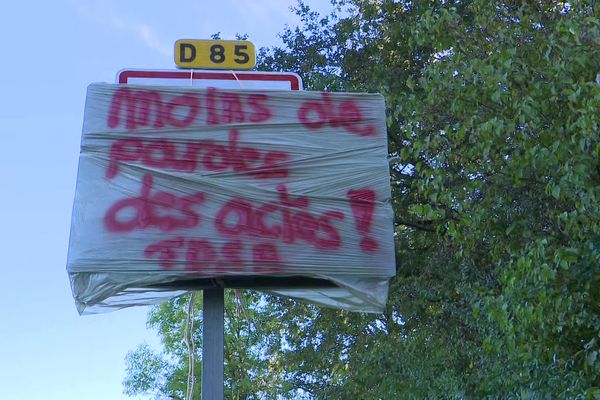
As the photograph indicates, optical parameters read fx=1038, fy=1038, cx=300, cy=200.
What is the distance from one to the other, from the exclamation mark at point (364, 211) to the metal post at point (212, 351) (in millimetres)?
812

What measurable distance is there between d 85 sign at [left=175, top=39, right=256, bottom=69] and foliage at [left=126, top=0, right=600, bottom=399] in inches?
43.9

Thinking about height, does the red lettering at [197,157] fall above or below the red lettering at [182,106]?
below

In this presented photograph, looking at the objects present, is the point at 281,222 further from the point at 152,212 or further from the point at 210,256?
the point at 152,212

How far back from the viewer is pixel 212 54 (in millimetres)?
6031

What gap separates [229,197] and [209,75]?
3.10ft

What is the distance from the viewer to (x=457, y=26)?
10.5 m

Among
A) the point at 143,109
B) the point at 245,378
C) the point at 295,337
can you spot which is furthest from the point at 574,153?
the point at 245,378

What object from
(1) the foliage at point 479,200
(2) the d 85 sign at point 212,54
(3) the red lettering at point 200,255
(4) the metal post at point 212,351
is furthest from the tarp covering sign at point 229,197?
(1) the foliage at point 479,200

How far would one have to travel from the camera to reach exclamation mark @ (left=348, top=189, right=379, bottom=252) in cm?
537

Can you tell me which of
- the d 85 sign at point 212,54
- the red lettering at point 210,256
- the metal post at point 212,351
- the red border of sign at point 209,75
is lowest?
the metal post at point 212,351

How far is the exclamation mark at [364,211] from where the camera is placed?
537 centimetres

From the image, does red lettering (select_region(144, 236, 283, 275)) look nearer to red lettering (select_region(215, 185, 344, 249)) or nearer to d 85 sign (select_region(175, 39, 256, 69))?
red lettering (select_region(215, 185, 344, 249))

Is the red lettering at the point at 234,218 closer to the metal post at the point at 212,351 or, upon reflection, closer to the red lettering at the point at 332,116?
the metal post at the point at 212,351

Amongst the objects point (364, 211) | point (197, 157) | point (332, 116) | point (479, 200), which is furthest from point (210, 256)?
point (479, 200)
